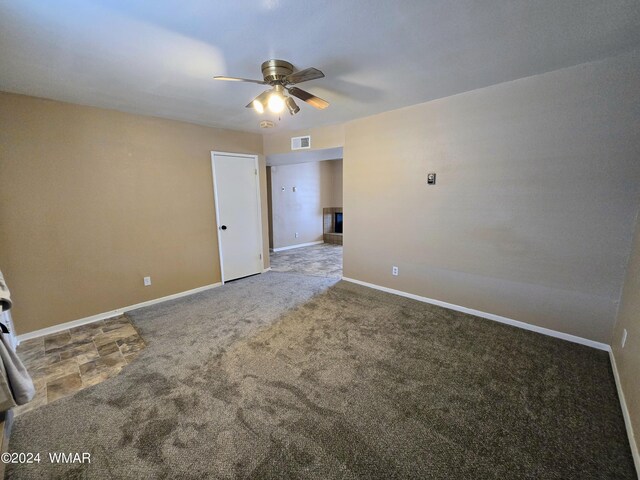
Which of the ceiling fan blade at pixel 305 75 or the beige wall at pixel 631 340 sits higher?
the ceiling fan blade at pixel 305 75

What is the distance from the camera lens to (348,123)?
12.3 feet

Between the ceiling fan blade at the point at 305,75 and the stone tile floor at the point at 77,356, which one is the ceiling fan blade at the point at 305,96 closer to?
the ceiling fan blade at the point at 305,75

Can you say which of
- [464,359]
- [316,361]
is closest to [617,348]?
[464,359]

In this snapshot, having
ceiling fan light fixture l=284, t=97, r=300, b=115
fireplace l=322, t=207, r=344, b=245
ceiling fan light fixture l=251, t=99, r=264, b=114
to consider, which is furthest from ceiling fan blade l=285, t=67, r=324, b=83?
fireplace l=322, t=207, r=344, b=245

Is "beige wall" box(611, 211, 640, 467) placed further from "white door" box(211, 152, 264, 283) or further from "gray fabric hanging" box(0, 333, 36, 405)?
"white door" box(211, 152, 264, 283)

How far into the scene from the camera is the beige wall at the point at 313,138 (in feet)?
12.8

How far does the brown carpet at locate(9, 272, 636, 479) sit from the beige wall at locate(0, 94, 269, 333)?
107 cm

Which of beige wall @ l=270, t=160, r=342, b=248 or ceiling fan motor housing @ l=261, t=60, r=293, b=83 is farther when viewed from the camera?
beige wall @ l=270, t=160, r=342, b=248

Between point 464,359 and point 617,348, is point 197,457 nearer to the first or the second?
point 464,359

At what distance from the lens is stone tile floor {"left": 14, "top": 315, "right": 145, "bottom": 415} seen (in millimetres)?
1969

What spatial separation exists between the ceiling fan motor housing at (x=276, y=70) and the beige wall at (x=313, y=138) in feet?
6.30

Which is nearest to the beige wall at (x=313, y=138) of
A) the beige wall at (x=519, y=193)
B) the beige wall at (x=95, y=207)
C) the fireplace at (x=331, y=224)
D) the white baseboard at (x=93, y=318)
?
the beige wall at (x=519, y=193)

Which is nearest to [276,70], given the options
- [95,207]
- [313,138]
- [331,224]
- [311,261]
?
[313,138]

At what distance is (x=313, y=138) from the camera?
4.12 metres
